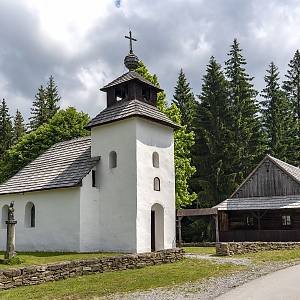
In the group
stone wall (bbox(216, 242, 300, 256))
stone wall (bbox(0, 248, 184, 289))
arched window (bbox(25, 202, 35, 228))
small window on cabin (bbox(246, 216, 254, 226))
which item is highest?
arched window (bbox(25, 202, 35, 228))

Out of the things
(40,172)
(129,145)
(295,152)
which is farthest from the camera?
(295,152)

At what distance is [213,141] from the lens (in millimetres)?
40781

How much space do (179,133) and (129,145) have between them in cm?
1158

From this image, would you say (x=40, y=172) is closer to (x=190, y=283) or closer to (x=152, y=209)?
(x=152, y=209)

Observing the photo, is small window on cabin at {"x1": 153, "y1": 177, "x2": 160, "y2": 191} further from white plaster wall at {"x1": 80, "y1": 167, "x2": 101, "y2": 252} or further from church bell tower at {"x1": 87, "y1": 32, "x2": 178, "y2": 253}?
white plaster wall at {"x1": 80, "y1": 167, "x2": 101, "y2": 252}

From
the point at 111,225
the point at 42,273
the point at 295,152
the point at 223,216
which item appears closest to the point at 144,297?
the point at 42,273

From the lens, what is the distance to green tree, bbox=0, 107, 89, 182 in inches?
1494

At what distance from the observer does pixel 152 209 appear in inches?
909

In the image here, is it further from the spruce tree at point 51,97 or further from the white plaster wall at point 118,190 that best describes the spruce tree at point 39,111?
the white plaster wall at point 118,190

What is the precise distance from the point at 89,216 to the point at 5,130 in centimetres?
3658

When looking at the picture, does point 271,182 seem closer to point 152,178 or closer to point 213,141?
point 213,141

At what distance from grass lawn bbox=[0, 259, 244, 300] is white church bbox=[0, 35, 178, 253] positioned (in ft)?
17.0

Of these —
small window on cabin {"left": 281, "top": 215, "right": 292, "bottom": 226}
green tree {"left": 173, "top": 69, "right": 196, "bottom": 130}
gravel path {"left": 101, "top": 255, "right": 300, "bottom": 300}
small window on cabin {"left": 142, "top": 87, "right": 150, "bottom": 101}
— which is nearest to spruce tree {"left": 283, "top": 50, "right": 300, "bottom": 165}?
green tree {"left": 173, "top": 69, "right": 196, "bottom": 130}

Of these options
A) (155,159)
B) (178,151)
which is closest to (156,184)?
(155,159)
